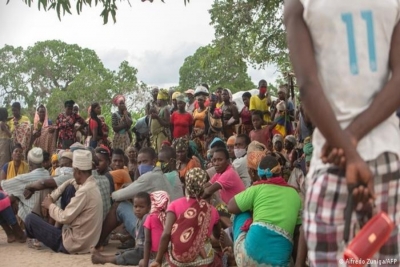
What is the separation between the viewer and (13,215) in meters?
8.07

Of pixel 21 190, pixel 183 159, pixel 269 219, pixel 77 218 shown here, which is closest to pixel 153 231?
pixel 269 219

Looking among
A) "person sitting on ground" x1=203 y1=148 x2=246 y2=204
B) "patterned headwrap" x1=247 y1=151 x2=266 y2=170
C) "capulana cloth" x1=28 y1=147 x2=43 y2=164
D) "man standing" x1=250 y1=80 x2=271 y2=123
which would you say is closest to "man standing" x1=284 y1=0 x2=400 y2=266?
"patterned headwrap" x1=247 y1=151 x2=266 y2=170

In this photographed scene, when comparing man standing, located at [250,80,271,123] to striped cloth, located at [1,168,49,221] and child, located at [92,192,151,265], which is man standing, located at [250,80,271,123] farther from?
child, located at [92,192,151,265]

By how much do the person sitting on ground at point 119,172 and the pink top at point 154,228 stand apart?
2.19 meters

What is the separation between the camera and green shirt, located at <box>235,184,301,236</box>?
16.4 ft

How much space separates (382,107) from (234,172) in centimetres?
489

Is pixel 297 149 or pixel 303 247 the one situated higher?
pixel 297 149

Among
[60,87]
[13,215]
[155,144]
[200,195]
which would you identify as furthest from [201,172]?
[60,87]

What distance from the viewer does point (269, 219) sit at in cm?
498

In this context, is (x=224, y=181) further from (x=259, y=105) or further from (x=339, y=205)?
(x=259, y=105)

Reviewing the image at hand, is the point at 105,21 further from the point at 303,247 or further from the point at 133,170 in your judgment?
the point at 133,170

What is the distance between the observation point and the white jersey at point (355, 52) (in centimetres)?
196

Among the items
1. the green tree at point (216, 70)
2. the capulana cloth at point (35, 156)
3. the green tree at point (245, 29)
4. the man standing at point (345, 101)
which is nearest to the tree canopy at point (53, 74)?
the green tree at point (216, 70)

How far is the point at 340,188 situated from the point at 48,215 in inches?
250
